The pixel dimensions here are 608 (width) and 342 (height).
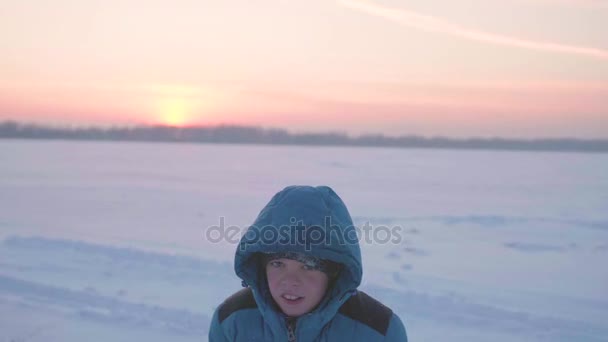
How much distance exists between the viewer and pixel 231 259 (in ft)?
21.0

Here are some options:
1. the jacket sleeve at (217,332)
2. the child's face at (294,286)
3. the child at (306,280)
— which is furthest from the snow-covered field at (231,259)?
the child's face at (294,286)

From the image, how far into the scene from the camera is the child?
5.52ft

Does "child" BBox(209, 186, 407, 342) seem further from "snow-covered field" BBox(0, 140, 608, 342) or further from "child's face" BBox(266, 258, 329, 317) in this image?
"snow-covered field" BBox(0, 140, 608, 342)

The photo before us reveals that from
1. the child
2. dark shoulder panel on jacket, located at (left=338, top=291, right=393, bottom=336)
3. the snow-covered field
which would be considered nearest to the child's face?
the child

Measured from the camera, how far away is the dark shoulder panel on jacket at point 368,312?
5.69 ft

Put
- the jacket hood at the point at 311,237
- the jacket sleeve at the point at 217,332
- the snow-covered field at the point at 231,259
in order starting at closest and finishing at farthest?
the jacket hood at the point at 311,237 < the jacket sleeve at the point at 217,332 < the snow-covered field at the point at 231,259

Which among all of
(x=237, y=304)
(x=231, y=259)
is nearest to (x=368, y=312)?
(x=237, y=304)

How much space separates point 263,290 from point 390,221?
25.8ft

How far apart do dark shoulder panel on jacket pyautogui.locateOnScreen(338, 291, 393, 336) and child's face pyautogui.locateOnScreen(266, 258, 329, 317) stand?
12 centimetres

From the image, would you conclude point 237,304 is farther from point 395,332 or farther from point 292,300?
point 395,332

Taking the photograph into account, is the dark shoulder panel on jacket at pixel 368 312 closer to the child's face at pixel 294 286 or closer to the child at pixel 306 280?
the child at pixel 306 280

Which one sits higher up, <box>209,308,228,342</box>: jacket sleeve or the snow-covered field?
<box>209,308,228,342</box>: jacket sleeve

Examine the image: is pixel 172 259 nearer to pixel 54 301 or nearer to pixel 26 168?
pixel 54 301

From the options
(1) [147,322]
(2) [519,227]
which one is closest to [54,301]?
(1) [147,322]
